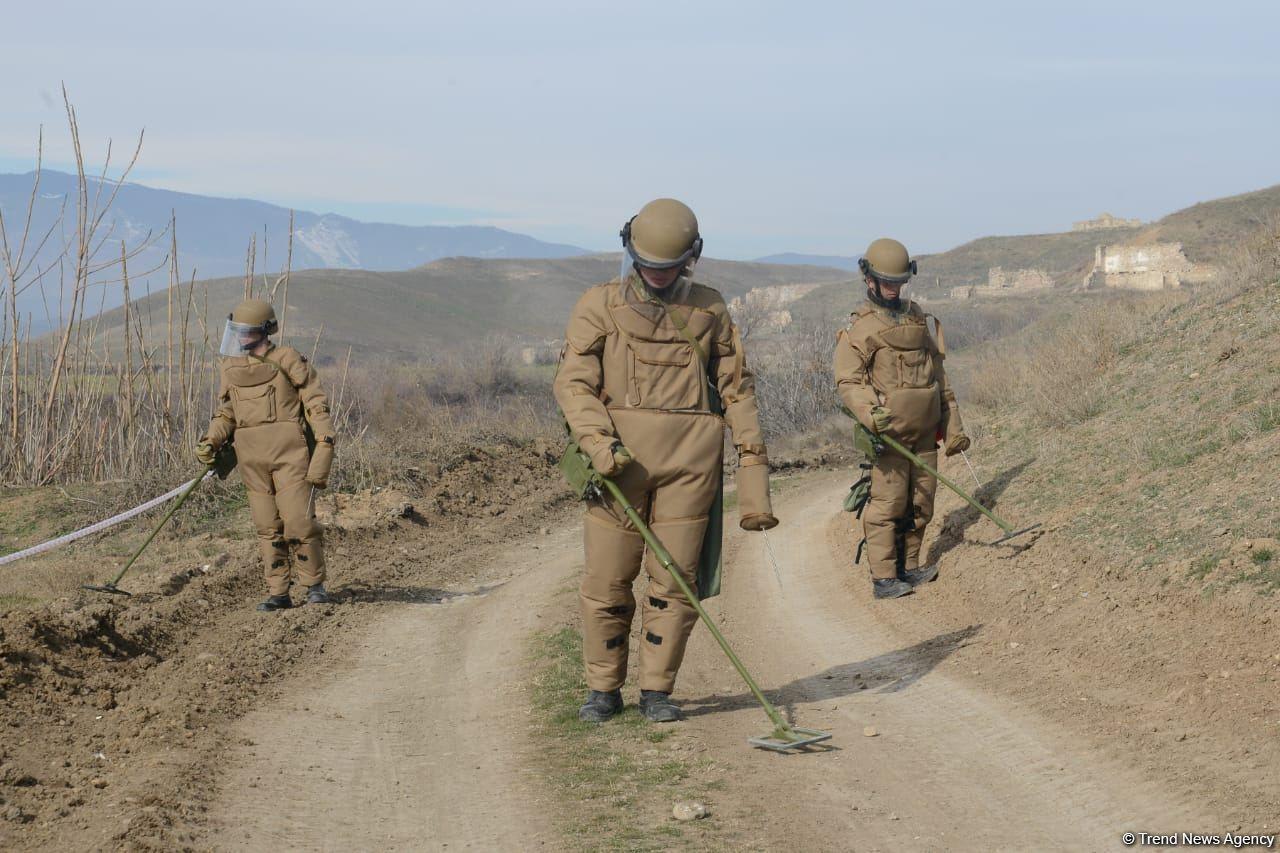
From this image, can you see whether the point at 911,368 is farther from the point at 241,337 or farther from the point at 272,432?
the point at 241,337

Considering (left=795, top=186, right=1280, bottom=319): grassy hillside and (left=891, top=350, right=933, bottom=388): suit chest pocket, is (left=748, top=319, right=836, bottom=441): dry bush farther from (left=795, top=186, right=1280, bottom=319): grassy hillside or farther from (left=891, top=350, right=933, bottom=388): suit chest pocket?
(left=795, top=186, right=1280, bottom=319): grassy hillside

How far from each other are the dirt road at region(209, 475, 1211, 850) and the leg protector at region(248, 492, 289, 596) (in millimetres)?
917

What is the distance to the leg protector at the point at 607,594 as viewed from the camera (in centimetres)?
609

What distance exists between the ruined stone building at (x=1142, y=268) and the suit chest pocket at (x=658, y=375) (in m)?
54.2

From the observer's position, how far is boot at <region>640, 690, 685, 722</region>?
622 cm

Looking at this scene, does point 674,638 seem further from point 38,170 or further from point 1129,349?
point 38,170

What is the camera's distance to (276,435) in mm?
9211

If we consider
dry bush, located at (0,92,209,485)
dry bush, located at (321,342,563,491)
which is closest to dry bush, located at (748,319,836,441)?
dry bush, located at (321,342,563,491)

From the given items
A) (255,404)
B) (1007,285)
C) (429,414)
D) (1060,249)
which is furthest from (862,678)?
(1060,249)

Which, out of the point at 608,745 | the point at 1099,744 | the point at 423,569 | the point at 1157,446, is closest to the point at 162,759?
the point at 608,745

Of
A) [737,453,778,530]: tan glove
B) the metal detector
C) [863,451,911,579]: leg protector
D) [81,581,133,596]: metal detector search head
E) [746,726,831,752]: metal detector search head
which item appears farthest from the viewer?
[863,451,911,579]: leg protector

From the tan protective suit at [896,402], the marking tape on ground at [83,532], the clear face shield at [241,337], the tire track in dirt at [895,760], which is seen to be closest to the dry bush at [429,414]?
the marking tape on ground at [83,532]

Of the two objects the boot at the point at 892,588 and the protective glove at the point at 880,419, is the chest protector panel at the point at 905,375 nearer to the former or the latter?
the protective glove at the point at 880,419

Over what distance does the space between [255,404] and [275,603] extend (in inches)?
57.9
